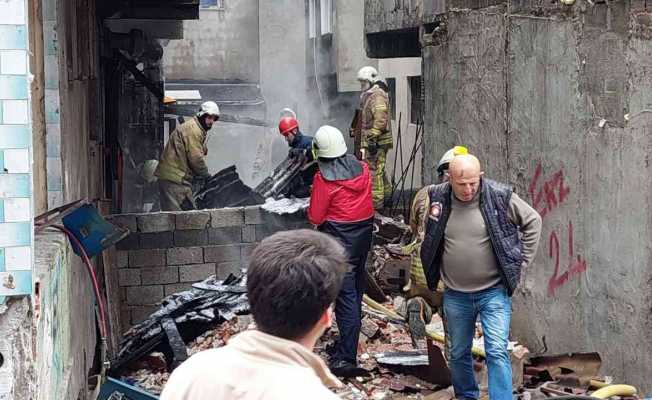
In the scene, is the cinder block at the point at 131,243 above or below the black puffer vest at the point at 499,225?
below

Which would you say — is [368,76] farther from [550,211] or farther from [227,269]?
[550,211]

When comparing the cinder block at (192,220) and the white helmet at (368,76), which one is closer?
the cinder block at (192,220)

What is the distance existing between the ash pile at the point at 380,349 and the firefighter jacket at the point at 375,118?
3300mm

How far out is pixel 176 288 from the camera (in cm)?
1134

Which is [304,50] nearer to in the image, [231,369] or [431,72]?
[431,72]

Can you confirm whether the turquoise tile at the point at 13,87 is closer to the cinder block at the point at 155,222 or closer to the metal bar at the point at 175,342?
the metal bar at the point at 175,342

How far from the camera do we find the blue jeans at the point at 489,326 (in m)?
6.38

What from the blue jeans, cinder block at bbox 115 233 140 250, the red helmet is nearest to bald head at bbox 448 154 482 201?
the blue jeans

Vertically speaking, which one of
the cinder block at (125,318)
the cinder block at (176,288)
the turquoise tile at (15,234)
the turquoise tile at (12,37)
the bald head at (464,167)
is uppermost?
the turquoise tile at (12,37)

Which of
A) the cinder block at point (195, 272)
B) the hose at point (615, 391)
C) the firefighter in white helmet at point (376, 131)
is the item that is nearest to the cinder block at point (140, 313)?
the cinder block at point (195, 272)

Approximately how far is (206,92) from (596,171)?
26.0m

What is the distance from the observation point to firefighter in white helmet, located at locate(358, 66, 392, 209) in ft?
48.3

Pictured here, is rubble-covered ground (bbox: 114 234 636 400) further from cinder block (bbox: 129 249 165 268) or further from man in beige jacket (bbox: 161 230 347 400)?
man in beige jacket (bbox: 161 230 347 400)

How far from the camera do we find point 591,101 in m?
7.27
